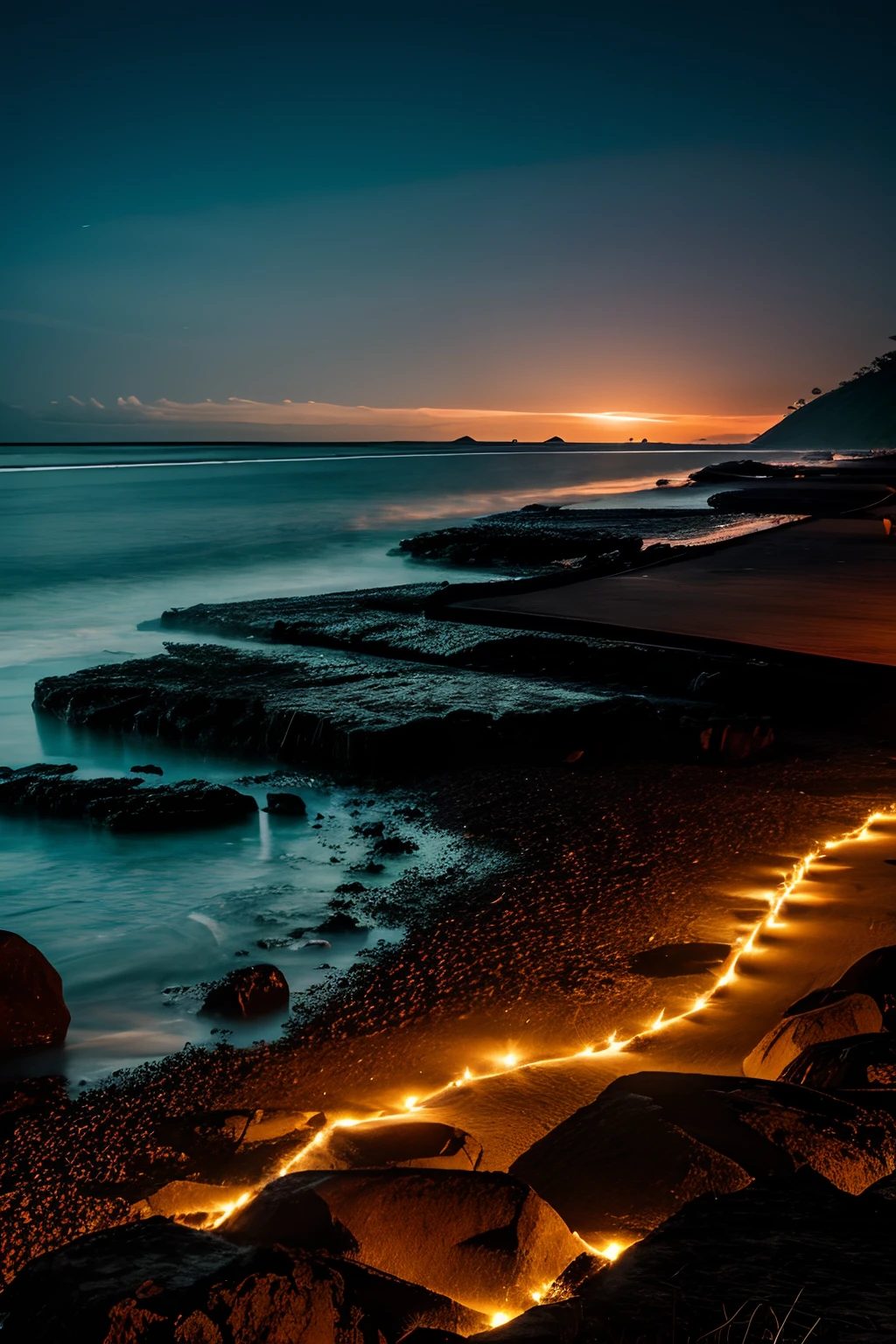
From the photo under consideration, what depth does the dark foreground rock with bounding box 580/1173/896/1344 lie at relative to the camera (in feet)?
5.77

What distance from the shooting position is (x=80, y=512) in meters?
35.9

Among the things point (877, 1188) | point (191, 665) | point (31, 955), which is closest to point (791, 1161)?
point (877, 1188)

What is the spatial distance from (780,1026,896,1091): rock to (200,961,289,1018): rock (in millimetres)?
1800

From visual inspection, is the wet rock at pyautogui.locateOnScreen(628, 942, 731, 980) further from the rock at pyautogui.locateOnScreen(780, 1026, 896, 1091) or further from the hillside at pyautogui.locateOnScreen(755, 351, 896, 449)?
the hillside at pyautogui.locateOnScreen(755, 351, 896, 449)

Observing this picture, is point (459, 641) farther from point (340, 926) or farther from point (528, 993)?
point (528, 993)

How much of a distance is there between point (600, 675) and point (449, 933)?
3.95 metres

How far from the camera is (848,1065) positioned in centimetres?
275

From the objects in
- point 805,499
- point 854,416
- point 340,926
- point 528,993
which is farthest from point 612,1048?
point 854,416

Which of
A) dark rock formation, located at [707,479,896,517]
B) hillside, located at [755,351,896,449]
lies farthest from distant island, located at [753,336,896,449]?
dark rock formation, located at [707,479,896,517]

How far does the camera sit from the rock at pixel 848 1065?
271 cm

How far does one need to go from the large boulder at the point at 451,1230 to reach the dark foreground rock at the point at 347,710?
14.0ft

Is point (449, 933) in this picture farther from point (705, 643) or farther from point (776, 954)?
point (705, 643)

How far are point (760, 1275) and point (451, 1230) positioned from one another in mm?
635

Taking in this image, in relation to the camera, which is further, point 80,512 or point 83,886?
point 80,512
